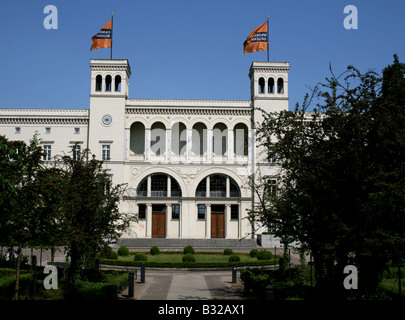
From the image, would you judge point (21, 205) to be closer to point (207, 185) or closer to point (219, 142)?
point (207, 185)

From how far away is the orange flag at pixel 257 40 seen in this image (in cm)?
4731

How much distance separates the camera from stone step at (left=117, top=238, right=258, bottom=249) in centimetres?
4625

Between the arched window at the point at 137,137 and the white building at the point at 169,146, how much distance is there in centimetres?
97

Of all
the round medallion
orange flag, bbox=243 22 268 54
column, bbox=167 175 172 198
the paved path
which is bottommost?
the paved path

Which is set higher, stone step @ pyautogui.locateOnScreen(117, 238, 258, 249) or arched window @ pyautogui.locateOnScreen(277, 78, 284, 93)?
arched window @ pyautogui.locateOnScreen(277, 78, 284, 93)

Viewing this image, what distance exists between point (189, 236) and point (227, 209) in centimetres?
532

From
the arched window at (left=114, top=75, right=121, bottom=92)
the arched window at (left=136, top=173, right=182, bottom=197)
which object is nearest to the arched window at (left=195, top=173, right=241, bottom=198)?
the arched window at (left=136, top=173, right=182, bottom=197)

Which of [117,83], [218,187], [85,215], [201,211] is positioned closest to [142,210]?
[201,211]

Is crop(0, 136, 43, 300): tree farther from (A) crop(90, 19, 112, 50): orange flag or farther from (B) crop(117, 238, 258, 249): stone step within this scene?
(A) crop(90, 19, 112, 50): orange flag

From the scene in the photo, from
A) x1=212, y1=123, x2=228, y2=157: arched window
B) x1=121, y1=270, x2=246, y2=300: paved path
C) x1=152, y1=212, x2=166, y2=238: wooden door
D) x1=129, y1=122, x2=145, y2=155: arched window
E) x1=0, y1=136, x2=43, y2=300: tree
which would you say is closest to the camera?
x1=0, y1=136, x2=43, y2=300: tree

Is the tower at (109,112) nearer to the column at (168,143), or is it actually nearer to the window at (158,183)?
the window at (158,183)

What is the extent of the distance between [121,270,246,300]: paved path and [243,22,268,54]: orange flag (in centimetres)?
2640

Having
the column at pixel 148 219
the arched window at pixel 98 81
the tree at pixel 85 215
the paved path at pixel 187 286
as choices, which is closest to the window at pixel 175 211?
the column at pixel 148 219

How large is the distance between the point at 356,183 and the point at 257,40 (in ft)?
121
